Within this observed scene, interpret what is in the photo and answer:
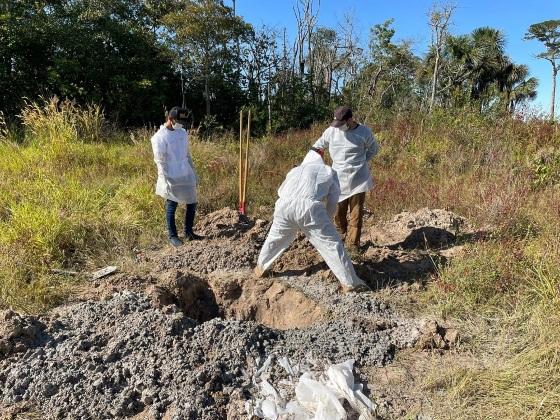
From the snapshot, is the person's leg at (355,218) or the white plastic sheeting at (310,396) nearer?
the white plastic sheeting at (310,396)

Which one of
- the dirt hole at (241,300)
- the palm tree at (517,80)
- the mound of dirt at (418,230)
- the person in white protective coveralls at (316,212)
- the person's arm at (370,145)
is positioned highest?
the palm tree at (517,80)

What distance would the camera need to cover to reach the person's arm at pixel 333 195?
3459 mm

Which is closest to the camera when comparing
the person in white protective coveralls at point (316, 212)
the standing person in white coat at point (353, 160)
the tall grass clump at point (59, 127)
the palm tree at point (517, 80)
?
the person in white protective coveralls at point (316, 212)

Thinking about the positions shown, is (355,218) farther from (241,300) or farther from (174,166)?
(174,166)

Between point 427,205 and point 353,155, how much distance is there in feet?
6.55

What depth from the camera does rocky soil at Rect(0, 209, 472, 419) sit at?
233 cm

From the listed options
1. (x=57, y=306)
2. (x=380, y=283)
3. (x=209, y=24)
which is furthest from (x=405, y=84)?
(x=57, y=306)

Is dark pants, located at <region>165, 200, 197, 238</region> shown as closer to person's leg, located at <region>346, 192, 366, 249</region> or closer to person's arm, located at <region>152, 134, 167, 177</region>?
person's arm, located at <region>152, 134, 167, 177</region>

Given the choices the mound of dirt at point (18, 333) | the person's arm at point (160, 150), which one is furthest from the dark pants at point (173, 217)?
the mound of dirt at point (18, 333)

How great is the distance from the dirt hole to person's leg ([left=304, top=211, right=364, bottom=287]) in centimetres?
33

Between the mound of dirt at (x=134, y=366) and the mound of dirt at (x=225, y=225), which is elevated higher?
the mound of dirt at (x=225, y=225)

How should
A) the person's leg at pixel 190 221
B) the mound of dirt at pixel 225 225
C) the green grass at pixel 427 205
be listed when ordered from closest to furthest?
the green grass at pixel 427 205, the person's leg at pixel 190 221, the mound of dirt at pixel 225 225

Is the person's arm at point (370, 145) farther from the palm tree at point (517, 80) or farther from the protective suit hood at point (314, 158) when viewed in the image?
the palm tree at point (517, 80)

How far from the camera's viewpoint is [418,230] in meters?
4.74
